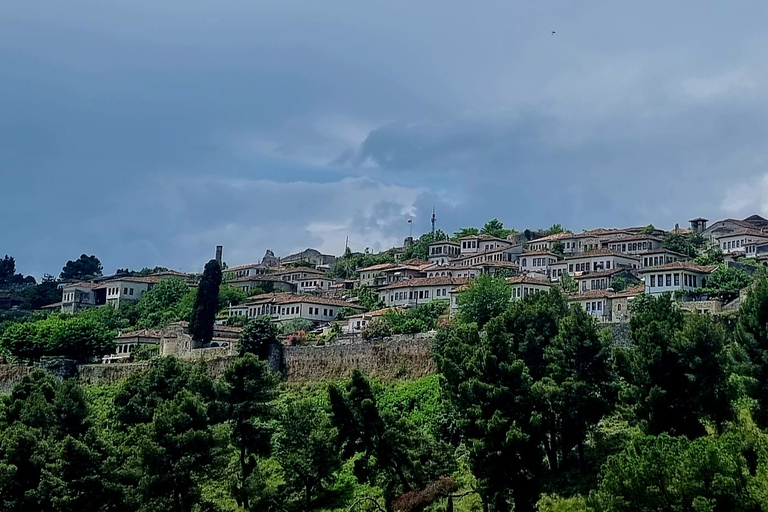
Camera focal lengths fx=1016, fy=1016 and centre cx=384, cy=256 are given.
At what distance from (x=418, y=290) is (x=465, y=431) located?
161 ft

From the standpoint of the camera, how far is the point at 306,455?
4688 centimetres

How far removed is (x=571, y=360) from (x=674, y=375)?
15.8 feet

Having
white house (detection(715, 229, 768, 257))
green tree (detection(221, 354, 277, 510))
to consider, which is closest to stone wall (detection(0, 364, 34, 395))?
green tree (detection(221, 354, 277, 510))

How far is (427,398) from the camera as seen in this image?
57.8 metres

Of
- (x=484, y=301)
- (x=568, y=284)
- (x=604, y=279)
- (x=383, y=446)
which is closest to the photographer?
(x=383, y=446)

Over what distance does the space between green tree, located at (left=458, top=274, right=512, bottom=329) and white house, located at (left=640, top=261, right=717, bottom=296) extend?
451 inches

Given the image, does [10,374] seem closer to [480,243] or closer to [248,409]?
[248,409]

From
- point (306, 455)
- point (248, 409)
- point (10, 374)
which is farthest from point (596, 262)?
point (306, 455)

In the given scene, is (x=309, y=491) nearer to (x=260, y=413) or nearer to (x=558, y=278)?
(x=260, y=413)

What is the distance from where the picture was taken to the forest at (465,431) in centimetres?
4006

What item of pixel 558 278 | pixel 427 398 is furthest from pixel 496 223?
pixel 427 398

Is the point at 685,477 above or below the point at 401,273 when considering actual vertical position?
below

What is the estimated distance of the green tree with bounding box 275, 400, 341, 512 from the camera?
46.6 meters

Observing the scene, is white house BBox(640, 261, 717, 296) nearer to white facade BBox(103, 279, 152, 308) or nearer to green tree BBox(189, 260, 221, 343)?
green tree BBox(189, 260, 221, 343)
